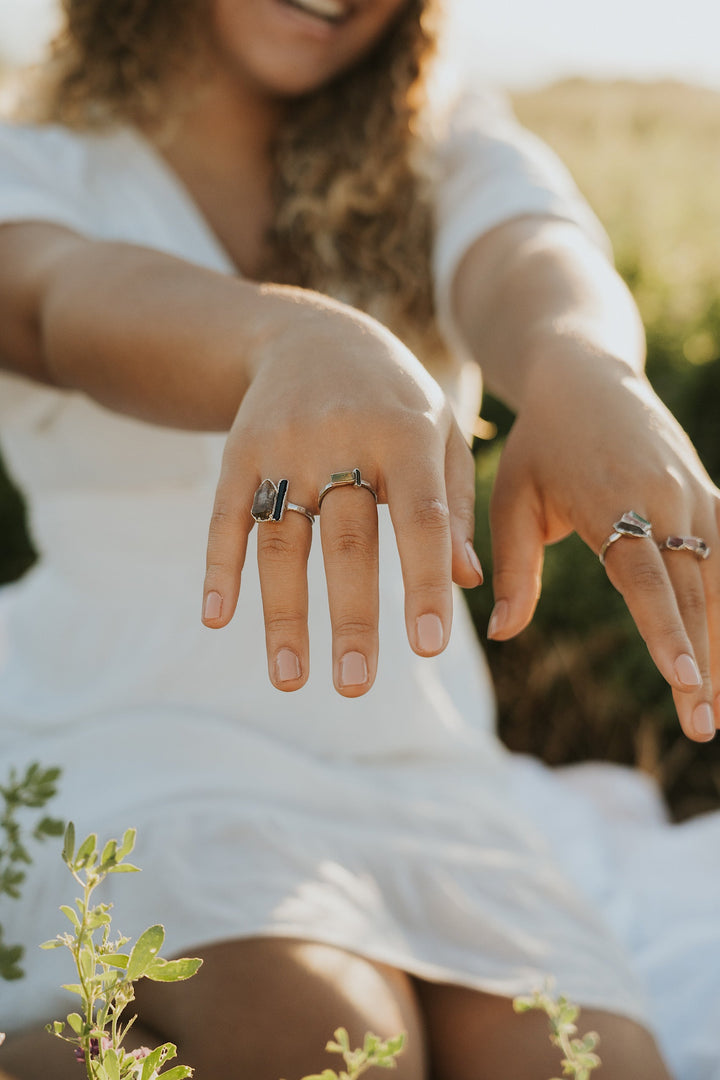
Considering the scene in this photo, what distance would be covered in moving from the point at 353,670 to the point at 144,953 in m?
0.25

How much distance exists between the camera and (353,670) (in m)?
0.75

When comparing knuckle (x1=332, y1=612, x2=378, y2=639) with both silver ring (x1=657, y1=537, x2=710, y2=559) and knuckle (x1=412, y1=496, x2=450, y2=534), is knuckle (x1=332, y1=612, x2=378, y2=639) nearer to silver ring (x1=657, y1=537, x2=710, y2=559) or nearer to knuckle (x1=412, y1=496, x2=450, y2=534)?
knuckle (x1=412, y1=496, x2=450, y2=534)

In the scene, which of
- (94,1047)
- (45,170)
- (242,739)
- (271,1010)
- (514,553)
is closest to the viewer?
(94,1047)

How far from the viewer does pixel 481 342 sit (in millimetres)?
1528

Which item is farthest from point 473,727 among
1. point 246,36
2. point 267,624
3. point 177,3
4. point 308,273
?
point 177,3

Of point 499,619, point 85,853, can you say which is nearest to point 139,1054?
point 85,853

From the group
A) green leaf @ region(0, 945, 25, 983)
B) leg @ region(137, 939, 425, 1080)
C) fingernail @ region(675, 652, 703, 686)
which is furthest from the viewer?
leg @ region(137, 939, 425, 1080)

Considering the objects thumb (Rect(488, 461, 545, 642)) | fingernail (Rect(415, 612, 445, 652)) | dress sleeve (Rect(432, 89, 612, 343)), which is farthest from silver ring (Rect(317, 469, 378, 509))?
dress sleeve (Rect(432, 89, 612, 343))

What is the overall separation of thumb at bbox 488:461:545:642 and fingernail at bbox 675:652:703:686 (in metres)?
0.16

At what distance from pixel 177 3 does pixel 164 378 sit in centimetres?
124

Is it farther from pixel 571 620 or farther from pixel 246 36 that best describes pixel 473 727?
pixel 571 620

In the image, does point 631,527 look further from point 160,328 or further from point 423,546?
point 160,328

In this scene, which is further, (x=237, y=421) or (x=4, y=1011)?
(x=4, y=1011)

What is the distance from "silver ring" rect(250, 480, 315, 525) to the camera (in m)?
0.79
